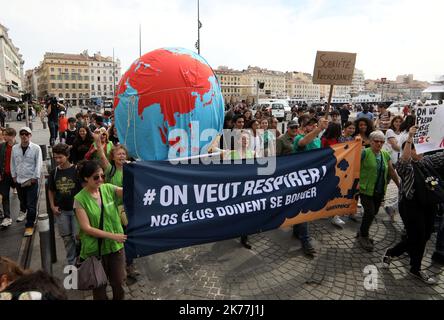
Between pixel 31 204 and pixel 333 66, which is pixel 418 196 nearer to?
pixel 333 66

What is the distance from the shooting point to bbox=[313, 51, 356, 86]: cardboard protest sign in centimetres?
559

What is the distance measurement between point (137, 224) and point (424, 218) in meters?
3.45

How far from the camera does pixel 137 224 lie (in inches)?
125

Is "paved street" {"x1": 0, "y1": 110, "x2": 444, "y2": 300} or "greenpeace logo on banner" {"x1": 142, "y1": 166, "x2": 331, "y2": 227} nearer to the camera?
"greenpeace logo on banner" {"x1": 142, "y1": 166, "x2": 331, "y2": 227}

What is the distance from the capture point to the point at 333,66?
5645 millimetres

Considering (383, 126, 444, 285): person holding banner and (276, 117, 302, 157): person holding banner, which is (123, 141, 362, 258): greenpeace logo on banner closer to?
(383, 126, 444, 285): person holding banner

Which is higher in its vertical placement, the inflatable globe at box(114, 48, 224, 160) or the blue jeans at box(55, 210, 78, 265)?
the inflatable globe at box(114, 48, 224, 160)

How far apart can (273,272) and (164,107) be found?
102 inches

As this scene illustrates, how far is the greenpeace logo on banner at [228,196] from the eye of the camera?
3211 mm

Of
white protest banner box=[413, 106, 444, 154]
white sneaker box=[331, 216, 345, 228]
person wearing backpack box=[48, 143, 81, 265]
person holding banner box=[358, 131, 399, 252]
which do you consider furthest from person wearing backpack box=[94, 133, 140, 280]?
white protest banner box=[413, 106, 444, 154]

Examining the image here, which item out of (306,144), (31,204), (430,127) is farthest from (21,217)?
(430,127)

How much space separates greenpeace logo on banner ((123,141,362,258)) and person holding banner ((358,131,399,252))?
137mm

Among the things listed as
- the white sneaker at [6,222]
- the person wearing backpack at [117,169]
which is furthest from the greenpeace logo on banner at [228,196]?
the white sneaker at [6,222]
